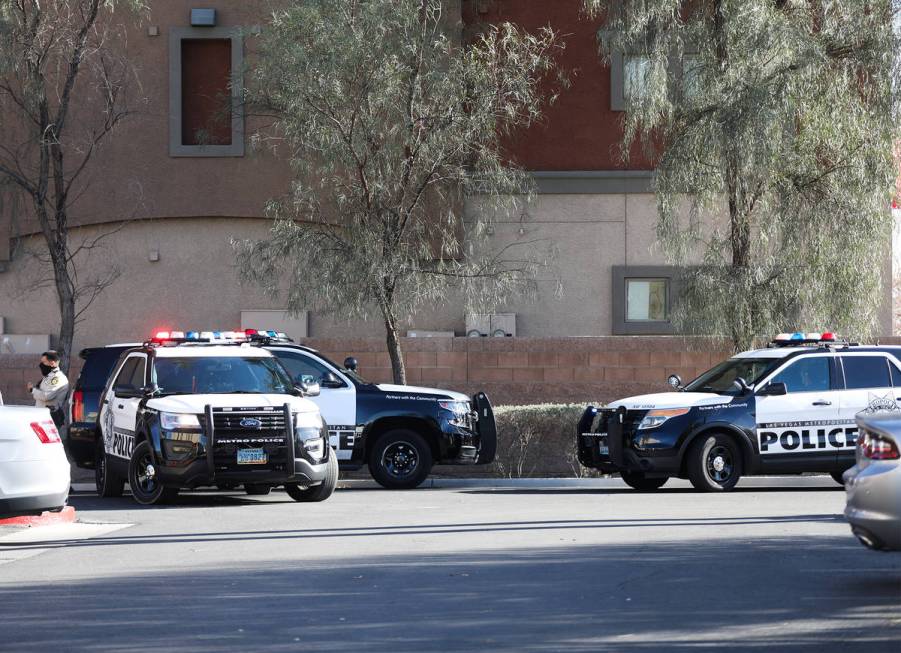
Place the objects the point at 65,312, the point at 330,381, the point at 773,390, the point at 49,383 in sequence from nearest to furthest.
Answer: the point at 773,390 → the point at 330,381 → the point at 49,383 → the point at 65,312

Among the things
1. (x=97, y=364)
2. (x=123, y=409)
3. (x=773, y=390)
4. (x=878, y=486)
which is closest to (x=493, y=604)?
(x=878, y=486)

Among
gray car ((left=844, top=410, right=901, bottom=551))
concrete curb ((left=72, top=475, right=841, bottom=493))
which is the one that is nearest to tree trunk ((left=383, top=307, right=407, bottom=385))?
concrete curb ((left=72, top=475, right=841, bottom=493))

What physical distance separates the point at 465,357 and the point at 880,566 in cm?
1447

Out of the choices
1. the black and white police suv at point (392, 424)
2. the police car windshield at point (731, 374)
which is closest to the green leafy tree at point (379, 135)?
the black and white police suv at point (392, 424)

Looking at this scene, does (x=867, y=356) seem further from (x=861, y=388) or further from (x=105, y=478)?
(x=105, y=478)

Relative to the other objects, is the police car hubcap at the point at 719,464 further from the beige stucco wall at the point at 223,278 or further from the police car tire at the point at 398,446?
the beige stucco wall at the point at 223,278

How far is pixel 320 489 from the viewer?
16812 mm

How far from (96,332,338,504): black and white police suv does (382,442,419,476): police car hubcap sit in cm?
213

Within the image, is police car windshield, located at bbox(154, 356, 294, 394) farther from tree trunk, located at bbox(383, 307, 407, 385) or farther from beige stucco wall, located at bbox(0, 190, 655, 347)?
beige stucco wall, located at bbox(0, 190, 655, 347)

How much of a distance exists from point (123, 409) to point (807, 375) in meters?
8.69

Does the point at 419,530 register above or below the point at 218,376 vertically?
below

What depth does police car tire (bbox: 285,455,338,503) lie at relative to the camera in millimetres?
16609

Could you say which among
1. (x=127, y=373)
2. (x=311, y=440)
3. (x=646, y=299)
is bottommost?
(x=311, y=440)

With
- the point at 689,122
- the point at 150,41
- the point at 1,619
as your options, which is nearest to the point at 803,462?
the point at 689,122
